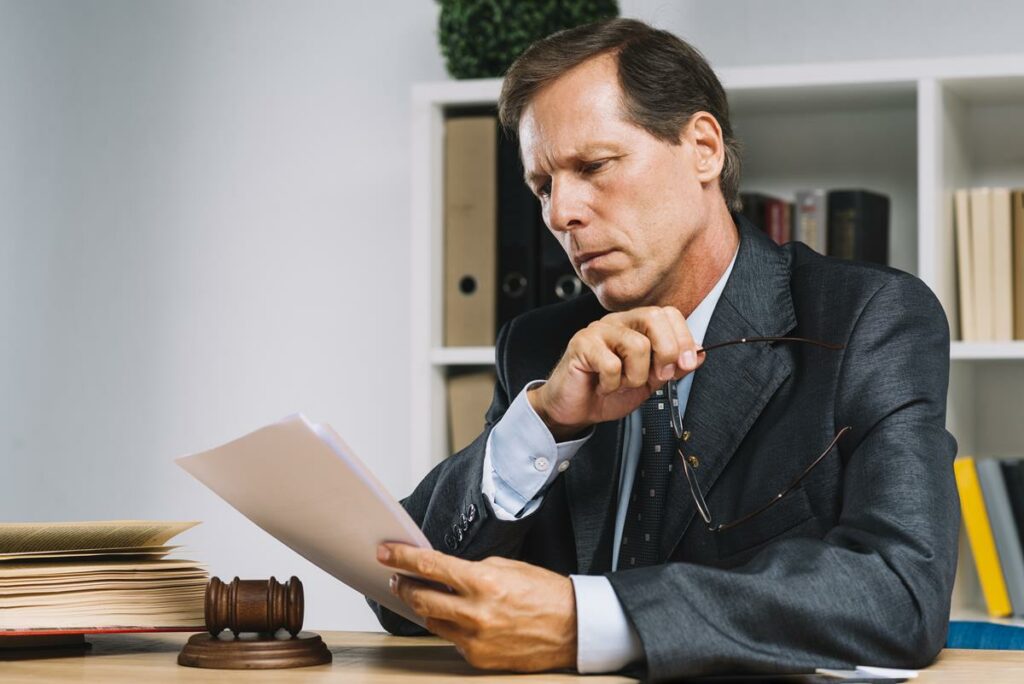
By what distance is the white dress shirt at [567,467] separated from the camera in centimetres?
99

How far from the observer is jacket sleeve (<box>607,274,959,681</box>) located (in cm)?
98

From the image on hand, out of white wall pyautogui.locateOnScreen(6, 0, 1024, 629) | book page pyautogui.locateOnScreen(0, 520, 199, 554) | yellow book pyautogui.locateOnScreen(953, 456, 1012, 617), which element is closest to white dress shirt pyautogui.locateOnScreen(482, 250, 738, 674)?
book page pyautogui.locateOnScreen(0, 520, 199, 554)

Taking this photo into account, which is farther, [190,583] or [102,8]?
[102,8]

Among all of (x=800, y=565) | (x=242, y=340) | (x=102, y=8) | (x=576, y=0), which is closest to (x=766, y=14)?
(x=576, y=0)

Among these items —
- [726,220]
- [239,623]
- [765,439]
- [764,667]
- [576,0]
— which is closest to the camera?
[764,667]

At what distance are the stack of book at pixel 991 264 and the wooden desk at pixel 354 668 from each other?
1128mm

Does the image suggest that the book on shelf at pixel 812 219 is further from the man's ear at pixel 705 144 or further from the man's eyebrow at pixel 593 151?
the man's eyebrow at pixel 593 151

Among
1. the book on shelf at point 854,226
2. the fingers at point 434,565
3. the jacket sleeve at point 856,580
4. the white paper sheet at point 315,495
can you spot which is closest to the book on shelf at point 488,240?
the book on shelf at point 854,226

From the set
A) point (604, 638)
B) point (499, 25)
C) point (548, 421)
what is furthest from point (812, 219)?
point (604, 638)

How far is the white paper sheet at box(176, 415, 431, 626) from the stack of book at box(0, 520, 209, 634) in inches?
3.8

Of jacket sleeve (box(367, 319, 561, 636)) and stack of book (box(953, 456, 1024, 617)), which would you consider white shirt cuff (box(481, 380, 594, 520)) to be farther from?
stack of book (box(953, 456, 1024, 617))

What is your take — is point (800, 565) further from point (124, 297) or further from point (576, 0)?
point (124, 297)

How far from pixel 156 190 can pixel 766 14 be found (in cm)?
139

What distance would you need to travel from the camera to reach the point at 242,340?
2887mm
